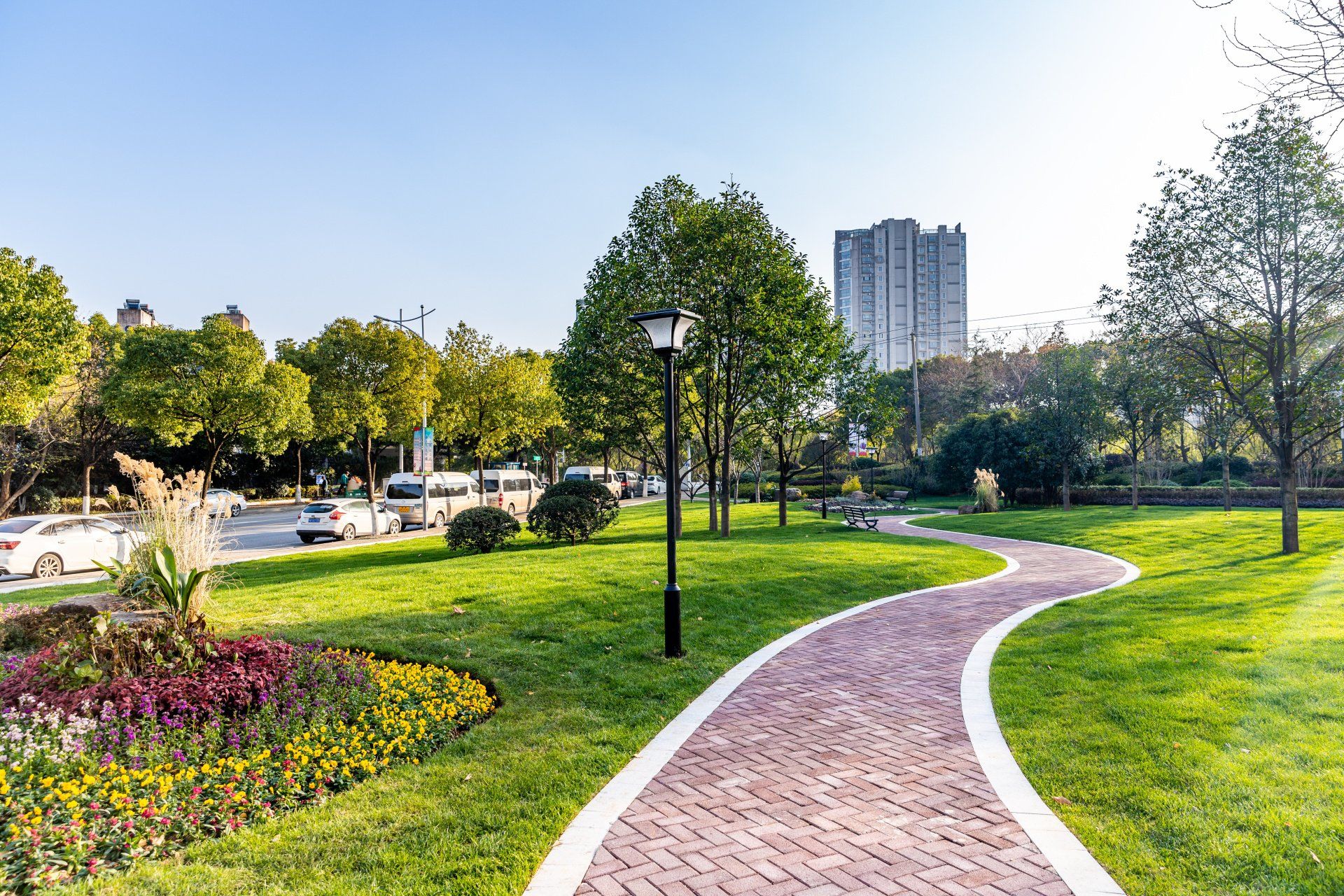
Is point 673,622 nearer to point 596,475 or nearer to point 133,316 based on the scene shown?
point 596,475

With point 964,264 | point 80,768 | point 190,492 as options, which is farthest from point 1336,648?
point 964,264

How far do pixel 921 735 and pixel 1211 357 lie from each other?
47.0 ft

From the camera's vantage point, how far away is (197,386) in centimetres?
2938

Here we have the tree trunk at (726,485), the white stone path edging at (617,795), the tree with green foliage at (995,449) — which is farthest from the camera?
the tree with green foliage at (995,449)

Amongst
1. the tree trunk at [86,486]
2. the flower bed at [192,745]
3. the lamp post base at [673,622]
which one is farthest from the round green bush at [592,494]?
the tree trunk at [86,486]

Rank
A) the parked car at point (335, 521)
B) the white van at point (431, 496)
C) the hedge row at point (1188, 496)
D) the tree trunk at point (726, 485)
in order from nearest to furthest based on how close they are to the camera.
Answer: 1. the tree trunk at point (726, 485)
2. the parked car at point (335, 521)
3. the white van at point (431, 496)
4. the hedge row at point (1188, 496)

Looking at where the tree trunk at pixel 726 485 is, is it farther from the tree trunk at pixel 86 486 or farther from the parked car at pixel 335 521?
the tree trunk at pixel 86 486

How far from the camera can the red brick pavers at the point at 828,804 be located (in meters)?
3.51

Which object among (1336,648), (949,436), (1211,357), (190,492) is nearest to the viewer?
(1336,648)

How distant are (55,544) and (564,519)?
9.89m

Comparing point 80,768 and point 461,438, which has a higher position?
point 461,438

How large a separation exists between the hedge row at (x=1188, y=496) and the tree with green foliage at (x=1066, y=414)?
133 centimetres

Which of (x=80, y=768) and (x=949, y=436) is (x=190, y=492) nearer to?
(x=80, y=768)

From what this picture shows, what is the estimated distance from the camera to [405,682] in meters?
6.34
